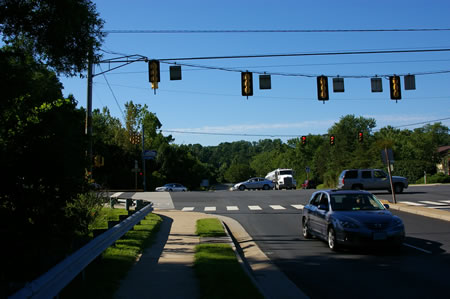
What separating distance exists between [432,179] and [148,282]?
6003 centimetres

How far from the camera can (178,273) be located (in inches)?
355

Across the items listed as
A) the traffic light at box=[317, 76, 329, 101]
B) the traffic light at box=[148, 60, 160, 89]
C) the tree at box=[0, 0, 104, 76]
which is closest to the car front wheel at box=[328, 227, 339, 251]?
the tree at box=[0, 0, 104, 76]

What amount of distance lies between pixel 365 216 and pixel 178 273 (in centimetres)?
502

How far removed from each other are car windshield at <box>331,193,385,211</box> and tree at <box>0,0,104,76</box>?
23.5 ft

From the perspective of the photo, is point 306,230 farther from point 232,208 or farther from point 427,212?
point 232,208

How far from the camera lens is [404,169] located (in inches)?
2660

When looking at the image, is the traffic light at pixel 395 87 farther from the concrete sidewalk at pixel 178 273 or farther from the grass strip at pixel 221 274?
the grass strip at pixel 221 274

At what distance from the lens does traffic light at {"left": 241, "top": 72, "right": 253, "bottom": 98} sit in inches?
815

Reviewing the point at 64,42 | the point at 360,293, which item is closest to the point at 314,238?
the point at 360,293

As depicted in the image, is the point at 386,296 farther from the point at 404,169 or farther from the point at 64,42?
the point at 404,169

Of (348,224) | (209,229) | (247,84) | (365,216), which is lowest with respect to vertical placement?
(209,229)

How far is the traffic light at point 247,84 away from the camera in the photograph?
20.7 m

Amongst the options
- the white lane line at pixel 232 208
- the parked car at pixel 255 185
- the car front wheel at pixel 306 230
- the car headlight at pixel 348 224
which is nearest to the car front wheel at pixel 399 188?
the white lane line at pixel 232 208

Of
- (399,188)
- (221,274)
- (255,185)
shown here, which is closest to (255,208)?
(399,188)
